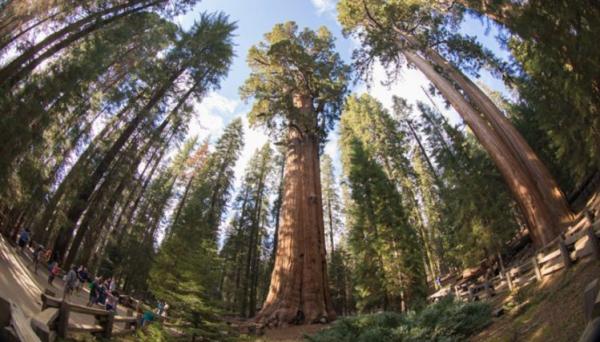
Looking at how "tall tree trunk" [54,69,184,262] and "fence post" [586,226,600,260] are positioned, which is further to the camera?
"tall tree trunk" [54,69,184,262]

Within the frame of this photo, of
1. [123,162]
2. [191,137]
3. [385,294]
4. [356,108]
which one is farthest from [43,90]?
[191,137]


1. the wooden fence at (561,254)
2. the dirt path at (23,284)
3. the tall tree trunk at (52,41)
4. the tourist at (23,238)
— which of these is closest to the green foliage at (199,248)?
the dirt path at (23,284)

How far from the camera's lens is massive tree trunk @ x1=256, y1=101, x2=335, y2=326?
10.4m

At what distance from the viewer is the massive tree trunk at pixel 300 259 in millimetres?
10406

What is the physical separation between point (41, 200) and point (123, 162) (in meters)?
3.97

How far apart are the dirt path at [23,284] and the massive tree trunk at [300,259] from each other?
5544 millimetres

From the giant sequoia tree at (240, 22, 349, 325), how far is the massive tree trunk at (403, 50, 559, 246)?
546 cm

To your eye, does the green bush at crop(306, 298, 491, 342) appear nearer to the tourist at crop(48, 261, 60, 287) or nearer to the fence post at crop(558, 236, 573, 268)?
the fence post at crop(558, 236, 573, 268)

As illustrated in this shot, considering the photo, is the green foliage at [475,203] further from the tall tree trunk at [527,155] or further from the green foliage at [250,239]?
the green foliage at [250,239]

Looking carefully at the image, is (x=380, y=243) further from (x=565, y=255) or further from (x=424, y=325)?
(x=565, y=255)

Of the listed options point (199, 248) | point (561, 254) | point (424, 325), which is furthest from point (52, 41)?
point (561, 254)

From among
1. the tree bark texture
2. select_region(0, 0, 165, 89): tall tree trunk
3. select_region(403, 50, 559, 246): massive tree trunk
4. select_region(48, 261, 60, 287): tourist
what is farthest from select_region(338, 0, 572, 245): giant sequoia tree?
select_region(48, 261, 60, 287): tourist

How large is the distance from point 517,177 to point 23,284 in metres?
15.7

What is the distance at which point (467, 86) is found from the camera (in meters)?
13.2
